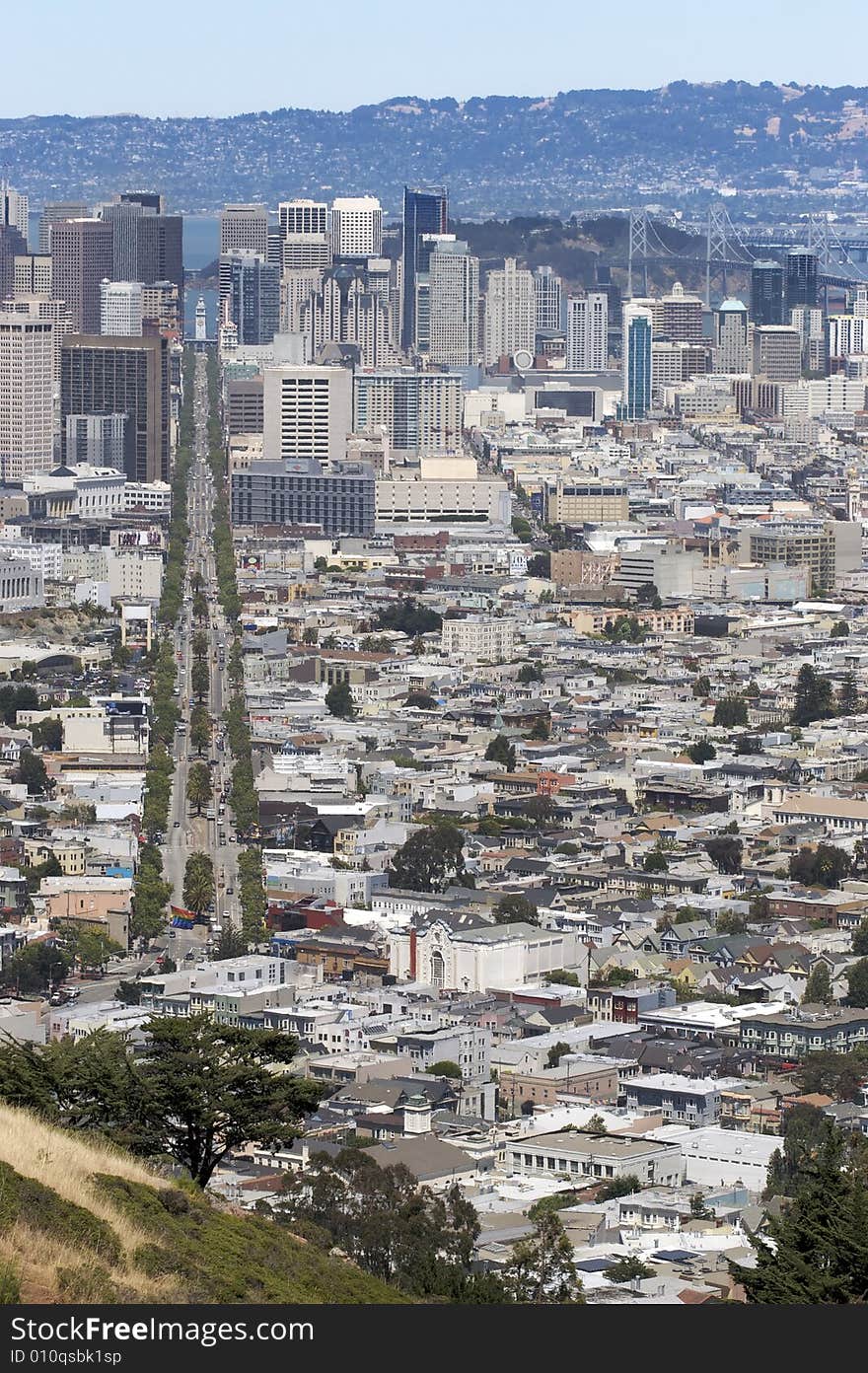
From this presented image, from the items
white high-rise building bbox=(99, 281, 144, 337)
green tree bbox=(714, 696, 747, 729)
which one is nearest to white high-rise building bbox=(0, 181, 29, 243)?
white high-rise building bbox=(99, 281, 144, 337)

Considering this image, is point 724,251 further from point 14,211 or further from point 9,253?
point 9,253

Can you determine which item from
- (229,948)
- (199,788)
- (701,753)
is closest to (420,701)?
(701,753)

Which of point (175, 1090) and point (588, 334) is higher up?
point (175, 1090)

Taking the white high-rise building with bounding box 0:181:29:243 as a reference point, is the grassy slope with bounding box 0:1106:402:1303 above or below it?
below

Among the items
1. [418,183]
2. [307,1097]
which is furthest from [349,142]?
[307,1097]

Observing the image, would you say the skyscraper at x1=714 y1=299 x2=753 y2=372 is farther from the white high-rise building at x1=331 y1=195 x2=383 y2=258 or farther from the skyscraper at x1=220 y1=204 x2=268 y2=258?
the white high-rise building at x1=331 y1=195 x2=383 y2=258

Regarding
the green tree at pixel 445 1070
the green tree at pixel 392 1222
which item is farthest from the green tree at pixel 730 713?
the green tree at pixel 392 1222
